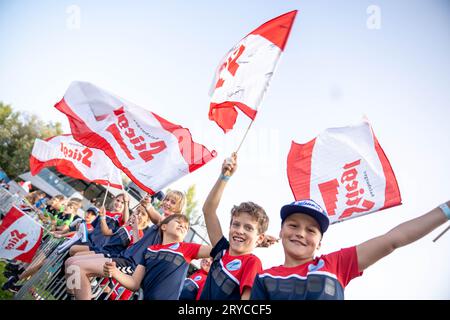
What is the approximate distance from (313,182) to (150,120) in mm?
2782

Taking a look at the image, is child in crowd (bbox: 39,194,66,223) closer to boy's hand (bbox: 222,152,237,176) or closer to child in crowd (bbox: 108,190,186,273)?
child in crowd (bbox: 108,190,186,273)

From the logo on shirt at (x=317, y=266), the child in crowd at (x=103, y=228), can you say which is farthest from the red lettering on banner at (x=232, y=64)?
the logo on shirt at (x=317, y=266)

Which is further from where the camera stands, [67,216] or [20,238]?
[67,216]

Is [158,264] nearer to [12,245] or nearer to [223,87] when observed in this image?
[223,87]

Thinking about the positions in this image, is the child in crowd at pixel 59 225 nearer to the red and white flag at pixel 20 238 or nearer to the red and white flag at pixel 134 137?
the red and white flag at pixel 20 238

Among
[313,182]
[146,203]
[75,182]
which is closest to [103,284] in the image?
[146,203]

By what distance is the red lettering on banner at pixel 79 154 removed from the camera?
8.53 metres

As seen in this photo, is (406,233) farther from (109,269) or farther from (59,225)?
(59,225)

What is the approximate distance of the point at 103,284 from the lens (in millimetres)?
4957

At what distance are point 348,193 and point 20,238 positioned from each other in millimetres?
5835

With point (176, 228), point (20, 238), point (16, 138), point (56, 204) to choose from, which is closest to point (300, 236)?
point (176, 228)

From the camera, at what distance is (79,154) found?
8633 millimetres

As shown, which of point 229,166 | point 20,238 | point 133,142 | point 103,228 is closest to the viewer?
point 229,166
